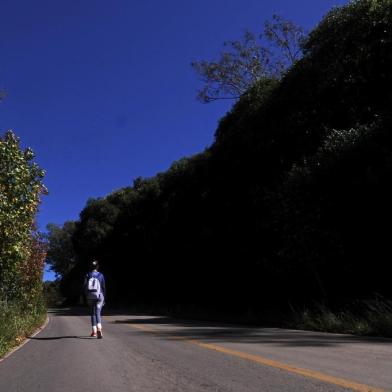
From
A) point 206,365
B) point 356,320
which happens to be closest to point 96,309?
point 206,365

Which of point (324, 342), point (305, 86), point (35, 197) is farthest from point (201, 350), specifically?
point (305, 86)

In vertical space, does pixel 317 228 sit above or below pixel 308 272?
above

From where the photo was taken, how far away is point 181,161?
136 feet

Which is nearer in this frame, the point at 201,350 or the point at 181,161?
the point at 201,350

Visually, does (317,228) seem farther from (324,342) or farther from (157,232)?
(157,232)

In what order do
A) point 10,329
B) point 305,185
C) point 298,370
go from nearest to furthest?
point 298,370, point 10,329, point 305,185

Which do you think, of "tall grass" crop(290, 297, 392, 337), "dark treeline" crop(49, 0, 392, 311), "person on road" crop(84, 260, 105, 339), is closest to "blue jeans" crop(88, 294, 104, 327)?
"person on road" crop(84, 260, 105, 339)

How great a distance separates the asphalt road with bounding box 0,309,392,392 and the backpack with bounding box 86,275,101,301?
1.41m

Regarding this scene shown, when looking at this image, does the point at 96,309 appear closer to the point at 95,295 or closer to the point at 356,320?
the point at 95,295

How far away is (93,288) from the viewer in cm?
1372

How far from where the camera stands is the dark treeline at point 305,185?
18.2 m

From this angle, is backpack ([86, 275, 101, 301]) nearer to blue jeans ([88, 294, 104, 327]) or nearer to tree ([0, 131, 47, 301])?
blue jeans ([88, 294, 104, 327])

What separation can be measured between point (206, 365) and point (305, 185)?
1217 cm

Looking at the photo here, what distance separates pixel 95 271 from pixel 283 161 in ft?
35.8
